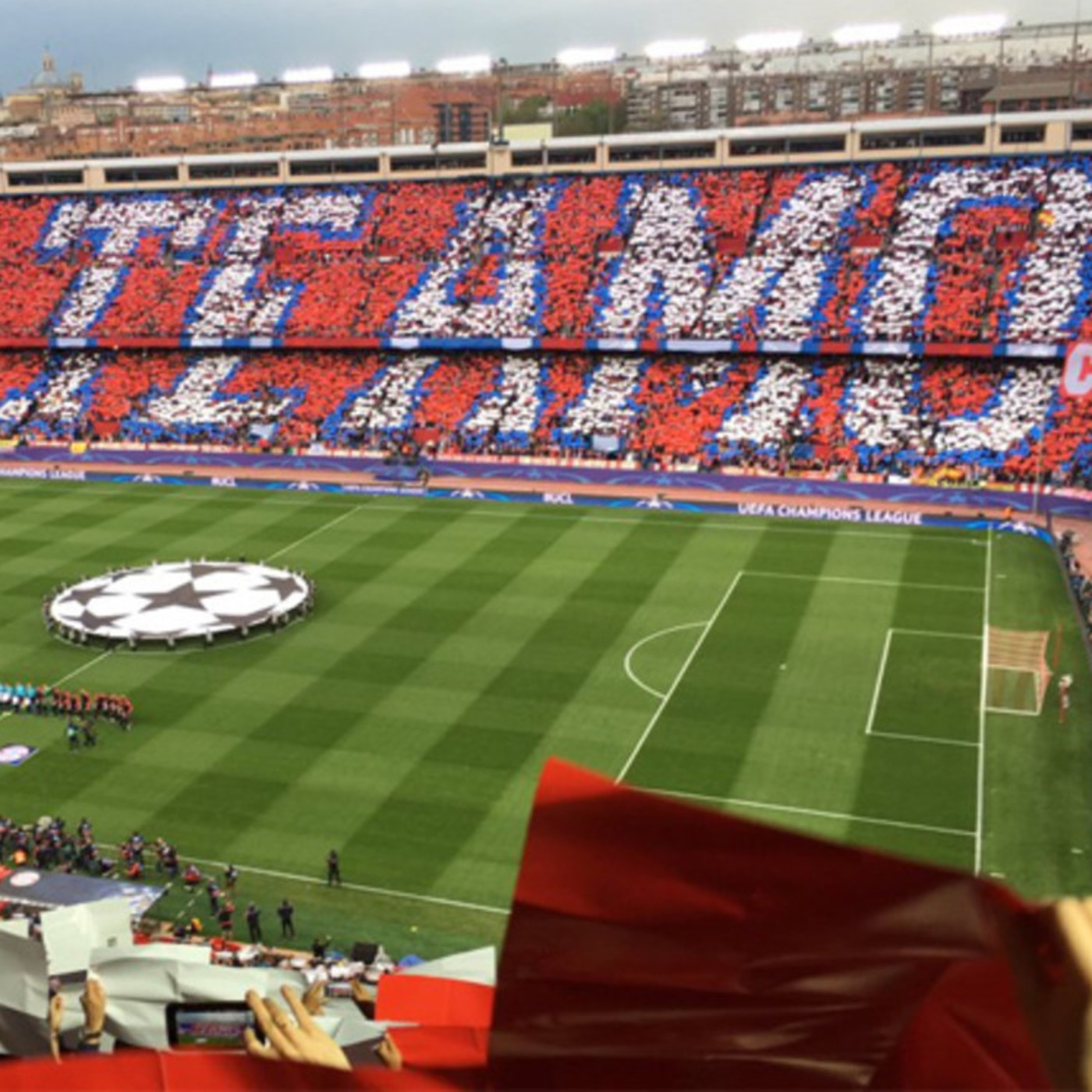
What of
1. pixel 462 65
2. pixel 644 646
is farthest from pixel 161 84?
pixel 644 646

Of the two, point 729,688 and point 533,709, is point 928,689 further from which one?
point 533,709

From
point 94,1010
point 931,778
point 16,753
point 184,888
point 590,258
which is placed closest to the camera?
point 94,1010

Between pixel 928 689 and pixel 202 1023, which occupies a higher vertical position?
pixel 202 1023

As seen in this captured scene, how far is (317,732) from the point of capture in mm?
34188

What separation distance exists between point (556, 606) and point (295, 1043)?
131 feet

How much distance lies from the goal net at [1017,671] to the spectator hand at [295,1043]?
109 ft

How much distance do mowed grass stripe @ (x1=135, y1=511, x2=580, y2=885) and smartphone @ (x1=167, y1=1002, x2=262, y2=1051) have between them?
19179mm

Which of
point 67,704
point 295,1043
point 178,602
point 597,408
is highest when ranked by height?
point 295,1043

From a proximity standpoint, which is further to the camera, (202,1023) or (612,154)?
(612,154)

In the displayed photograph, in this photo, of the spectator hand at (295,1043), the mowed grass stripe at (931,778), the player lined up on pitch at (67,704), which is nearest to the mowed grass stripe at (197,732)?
the player lined up on pitch at (67,704)

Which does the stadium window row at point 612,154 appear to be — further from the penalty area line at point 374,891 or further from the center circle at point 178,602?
the penalty area line at point 374,891

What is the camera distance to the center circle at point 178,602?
4172 cm

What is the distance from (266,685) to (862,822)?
1869 centimetres

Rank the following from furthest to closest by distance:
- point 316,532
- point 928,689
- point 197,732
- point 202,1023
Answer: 1. point 316,532
2. point 928,689
3. point 197,732
4. point 202,1023
